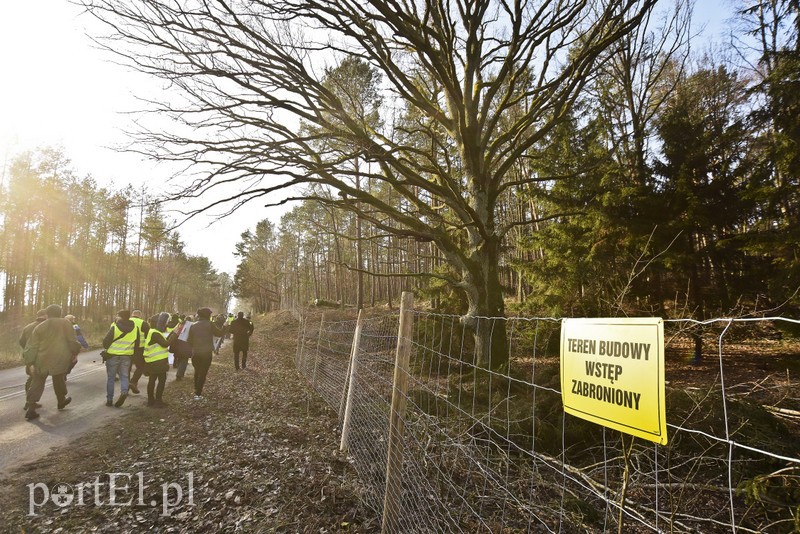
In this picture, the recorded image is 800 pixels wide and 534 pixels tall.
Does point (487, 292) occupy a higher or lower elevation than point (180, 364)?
higher

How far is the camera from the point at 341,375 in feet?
25.0

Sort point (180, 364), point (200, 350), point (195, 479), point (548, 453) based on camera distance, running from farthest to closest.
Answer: point (180, 364)
point (200, 350)
point (548, 453)
point (195, 479)

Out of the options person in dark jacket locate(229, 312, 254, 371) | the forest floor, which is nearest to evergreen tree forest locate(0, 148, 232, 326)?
person in dark jacket locate(229, 312, 254, 371)

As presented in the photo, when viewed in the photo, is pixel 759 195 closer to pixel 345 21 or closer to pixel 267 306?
pixel 345 21

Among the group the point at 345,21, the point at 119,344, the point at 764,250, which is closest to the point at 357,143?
the point at 345,21

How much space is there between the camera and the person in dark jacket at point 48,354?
278 inches

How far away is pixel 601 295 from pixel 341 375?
7.43 metres

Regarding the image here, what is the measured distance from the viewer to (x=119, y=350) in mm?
7898

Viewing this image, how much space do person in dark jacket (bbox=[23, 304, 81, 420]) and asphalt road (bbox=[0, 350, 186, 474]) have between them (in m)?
0.38

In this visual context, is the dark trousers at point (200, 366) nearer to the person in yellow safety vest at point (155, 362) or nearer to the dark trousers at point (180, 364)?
the person in yellow safety vest at point (155, 362)

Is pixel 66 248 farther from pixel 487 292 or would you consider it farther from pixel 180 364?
pixel 487 292

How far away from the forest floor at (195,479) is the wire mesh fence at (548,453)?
1.89 ft

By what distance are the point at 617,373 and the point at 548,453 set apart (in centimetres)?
530

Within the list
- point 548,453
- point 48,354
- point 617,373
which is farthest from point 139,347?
point 617,373
